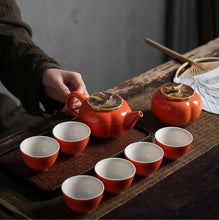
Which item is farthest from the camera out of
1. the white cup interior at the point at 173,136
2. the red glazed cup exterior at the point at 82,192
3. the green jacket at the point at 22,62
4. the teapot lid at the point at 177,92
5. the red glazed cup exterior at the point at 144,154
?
the green jacket at the point at 22,62

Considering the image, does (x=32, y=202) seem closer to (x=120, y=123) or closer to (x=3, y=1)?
(x=120, y=123)

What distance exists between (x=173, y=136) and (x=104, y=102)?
0.65ft

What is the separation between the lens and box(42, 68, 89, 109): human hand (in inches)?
47.9

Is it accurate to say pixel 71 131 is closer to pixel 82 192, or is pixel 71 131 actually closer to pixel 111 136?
pixel 111 136

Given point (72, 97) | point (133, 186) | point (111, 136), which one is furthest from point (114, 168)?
point (72, 97)

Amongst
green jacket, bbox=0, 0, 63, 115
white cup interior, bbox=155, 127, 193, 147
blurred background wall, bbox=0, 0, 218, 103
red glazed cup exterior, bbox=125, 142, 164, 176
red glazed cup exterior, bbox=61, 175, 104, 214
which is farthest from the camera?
blurred background wall, bbox=0, 0, 218, 103

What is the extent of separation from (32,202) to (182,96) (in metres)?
0.51

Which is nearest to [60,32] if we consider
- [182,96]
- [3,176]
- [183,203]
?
[182,96]

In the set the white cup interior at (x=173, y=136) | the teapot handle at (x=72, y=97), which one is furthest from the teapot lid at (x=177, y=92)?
the teapot handle at (x=72, y=97)

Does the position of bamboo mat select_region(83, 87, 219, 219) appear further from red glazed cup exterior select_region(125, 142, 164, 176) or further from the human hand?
the human hand

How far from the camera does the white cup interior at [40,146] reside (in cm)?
97

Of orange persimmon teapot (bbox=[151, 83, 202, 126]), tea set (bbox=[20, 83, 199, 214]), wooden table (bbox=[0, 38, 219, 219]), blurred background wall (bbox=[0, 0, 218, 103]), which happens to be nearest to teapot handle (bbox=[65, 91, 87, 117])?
tea set (bbox=[20, 83, 199, 214])

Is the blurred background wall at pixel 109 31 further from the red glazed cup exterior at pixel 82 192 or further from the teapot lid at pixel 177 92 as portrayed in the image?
the red glazed cup exterior at pixel 82 192

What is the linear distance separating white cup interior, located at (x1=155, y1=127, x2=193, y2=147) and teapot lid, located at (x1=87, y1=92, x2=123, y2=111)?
5.1 inches
